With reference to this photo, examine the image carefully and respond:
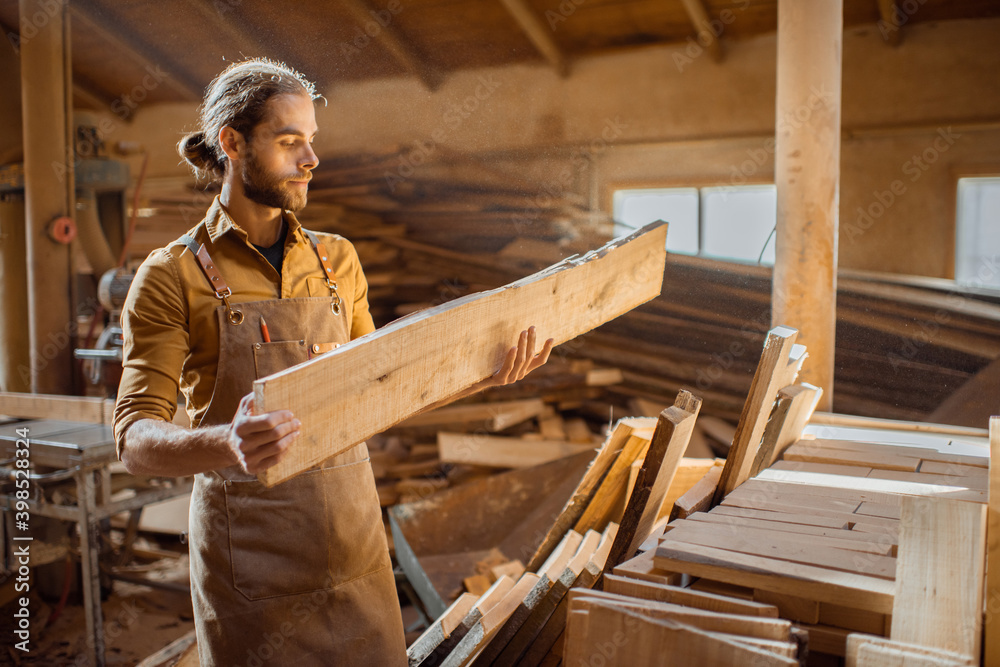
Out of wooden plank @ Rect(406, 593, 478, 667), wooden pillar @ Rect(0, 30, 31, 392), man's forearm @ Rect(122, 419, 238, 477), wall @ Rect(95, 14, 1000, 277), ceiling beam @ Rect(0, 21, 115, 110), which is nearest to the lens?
man's forearm @ Rect(122, 419, 238, 477)

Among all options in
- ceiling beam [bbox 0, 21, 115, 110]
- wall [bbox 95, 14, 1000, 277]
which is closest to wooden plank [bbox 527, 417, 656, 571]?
wall [bbox 95, 14, 1000, 277]

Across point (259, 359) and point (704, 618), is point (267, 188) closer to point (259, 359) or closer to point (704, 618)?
point (259, 359)

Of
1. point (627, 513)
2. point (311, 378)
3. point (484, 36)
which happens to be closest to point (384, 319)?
point (484, 36)

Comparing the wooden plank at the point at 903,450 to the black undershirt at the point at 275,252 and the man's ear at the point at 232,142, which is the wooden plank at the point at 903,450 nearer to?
the black undershirt at the point at 275,252

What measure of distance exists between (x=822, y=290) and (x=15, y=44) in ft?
17.7

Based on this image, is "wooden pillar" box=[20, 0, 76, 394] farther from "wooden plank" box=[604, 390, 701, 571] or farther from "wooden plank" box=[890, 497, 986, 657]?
"wooden plank" box=[890, 497, 986, 657]

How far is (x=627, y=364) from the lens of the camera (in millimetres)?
5316

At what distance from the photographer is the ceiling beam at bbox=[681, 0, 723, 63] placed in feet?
20.0

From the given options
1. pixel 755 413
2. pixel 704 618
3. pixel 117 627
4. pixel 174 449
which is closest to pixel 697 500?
pixel 755 413

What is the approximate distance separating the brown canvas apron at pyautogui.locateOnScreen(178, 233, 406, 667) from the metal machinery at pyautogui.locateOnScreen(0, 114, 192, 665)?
199 cm

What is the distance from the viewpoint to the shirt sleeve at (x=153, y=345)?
1533 mm

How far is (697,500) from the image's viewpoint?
186 centimetres

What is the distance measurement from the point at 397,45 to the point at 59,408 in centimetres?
283

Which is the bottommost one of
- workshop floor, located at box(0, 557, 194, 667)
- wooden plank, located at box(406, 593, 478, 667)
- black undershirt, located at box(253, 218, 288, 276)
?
workshop floor, located at box(0, 557, 194, 667)
